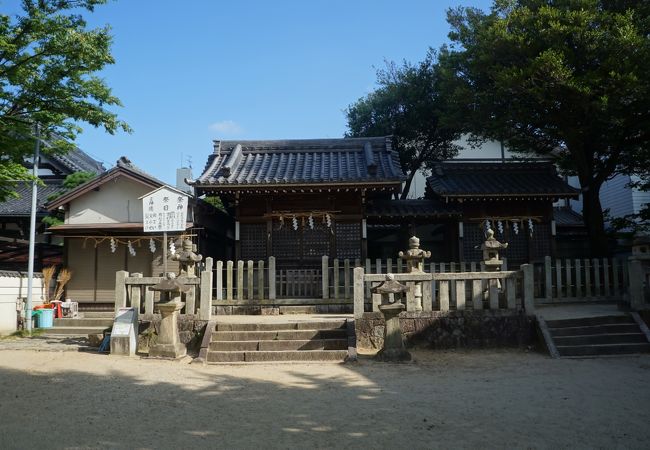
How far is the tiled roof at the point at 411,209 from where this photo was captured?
15961 mm

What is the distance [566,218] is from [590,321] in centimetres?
1249

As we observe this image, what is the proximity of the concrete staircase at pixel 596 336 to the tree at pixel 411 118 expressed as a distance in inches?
434

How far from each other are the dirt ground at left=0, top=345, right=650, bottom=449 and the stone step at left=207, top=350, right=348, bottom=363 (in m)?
0.39

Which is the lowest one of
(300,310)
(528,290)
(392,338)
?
(392,338)

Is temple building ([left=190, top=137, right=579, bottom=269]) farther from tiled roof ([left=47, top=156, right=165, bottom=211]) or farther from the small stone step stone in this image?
the small stone step stone

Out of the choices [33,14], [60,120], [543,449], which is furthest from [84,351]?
[543,449]

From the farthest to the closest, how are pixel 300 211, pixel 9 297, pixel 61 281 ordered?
pixel 61 281 < pixel 300 211 < pixel 9 297

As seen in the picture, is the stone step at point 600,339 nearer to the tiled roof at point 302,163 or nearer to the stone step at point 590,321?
the stone step at point 590,321

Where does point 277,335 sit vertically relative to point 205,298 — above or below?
→ below

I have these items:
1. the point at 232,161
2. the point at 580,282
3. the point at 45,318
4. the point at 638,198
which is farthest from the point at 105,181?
the point at 638,198

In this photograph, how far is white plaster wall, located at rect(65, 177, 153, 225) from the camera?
16266mm

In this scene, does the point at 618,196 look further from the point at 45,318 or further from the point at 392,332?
A: the point at 45,318

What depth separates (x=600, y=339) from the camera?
1020cm

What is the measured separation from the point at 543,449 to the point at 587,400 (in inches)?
90.4
